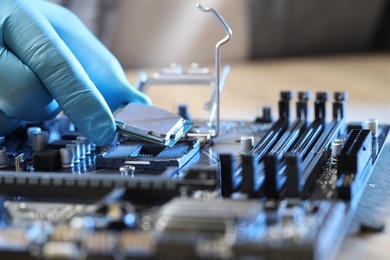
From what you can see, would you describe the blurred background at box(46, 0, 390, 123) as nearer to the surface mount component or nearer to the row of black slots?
the row of black slots

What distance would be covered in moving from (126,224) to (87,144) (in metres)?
0.59

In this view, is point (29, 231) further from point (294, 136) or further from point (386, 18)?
point (386, 18)

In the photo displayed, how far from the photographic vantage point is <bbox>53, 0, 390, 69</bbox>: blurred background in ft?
10.9

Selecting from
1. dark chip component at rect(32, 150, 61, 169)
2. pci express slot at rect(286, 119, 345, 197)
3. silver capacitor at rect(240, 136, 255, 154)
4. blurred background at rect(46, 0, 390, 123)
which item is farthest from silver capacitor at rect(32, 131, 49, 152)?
blurred background at rect(46, 0, 390, 123)

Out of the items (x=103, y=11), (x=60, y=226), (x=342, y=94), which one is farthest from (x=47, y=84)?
(x=103, y=11)

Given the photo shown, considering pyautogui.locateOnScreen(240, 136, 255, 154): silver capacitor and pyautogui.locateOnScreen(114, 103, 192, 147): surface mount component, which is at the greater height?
pyautogui.locateOnScreen(114, 103, 192, 147): surface mount component

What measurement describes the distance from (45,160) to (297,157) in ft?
1.67

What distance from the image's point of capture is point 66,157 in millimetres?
1445

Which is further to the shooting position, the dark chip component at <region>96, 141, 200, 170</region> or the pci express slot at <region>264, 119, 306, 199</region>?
the dark chip component at <region>96, 141, 200, 170</region>

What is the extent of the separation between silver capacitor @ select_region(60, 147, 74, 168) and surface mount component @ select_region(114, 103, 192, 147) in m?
0.10

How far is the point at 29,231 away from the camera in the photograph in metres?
0.96

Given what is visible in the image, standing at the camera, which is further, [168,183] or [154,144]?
[154,144]

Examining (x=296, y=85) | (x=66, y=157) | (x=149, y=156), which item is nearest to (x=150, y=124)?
(x=149, y=156)

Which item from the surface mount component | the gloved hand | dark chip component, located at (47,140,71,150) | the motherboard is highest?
the gloved hand
